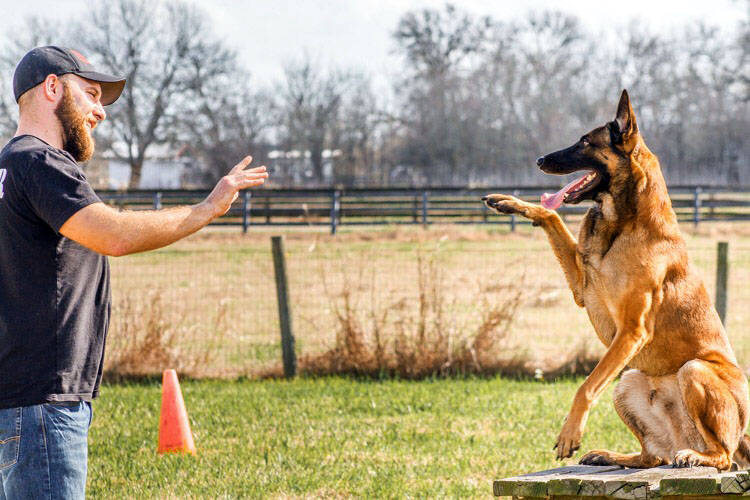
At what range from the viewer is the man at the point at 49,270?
2840 mm

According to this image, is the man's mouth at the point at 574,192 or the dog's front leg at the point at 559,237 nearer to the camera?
the man's mouth at the point at 574,192

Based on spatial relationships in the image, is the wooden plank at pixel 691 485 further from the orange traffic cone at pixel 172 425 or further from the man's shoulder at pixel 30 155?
the orange traffic cone at pixel 172 425

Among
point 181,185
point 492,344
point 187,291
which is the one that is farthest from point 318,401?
point 181,185

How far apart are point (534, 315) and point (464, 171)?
1232 inches

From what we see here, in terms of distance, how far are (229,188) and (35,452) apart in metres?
1.12

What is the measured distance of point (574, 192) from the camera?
404cm

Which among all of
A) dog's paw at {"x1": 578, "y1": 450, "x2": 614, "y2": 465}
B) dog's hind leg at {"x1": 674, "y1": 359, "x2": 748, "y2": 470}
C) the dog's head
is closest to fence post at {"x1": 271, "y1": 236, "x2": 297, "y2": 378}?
dog's paw at {"x1": 578, "y1": 450, "x2": 614, "y2": 465}

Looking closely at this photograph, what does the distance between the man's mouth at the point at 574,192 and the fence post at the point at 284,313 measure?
5353 mm

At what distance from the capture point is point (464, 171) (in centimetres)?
4172

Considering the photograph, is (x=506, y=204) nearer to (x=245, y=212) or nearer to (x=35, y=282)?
(x=35, y=282)

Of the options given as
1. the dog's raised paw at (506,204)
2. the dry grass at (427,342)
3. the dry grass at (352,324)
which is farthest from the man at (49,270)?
the dry grass at (427,342)

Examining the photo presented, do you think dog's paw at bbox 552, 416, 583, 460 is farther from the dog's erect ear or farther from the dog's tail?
the dog's erect ear

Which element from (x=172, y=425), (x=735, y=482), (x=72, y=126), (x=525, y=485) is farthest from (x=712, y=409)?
(x=172, y=425)

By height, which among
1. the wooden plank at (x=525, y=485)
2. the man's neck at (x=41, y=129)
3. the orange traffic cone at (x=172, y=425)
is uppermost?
the man's neck at (x=41, y=129)
